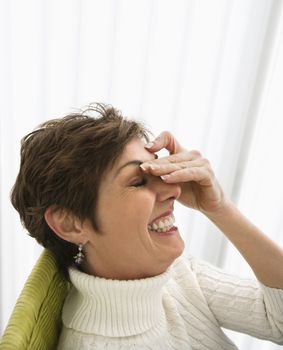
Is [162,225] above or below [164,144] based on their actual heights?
below

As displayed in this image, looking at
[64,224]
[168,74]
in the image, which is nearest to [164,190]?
[64,224]

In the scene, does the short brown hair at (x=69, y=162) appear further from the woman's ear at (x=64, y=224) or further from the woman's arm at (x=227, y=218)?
the woman's arm at (x=227, y=218)

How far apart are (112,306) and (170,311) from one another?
0.80 ft

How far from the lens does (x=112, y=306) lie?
96 centimetres

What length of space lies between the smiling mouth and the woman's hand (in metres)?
0.11

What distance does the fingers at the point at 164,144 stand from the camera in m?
1.03

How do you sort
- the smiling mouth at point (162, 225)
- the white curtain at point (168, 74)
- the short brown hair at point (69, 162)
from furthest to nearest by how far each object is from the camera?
1. the white curtain at point (168, 74)
2. the smiling mouth at point (162, 225)
3. the short brown hair at point (69, 162)

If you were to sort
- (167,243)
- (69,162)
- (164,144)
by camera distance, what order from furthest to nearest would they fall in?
(164,144) → (167,243) → (69,162)

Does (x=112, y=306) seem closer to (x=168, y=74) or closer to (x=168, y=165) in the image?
(x=168, y=165)

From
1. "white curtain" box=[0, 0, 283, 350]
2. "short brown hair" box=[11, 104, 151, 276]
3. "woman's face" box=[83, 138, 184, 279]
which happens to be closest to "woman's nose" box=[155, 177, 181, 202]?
"woman's face" box=[83, 138, 184, 279]

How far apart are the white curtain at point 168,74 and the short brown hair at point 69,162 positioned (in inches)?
20.4

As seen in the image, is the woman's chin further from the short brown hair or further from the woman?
the short brown hair

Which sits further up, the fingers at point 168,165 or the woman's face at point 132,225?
the fingers at point 168,165

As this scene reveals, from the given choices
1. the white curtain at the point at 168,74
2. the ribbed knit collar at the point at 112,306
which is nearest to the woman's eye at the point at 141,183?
the ribbed knit collar at the point at 112,306
